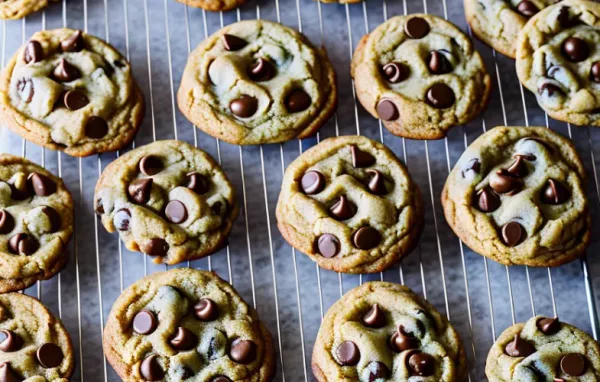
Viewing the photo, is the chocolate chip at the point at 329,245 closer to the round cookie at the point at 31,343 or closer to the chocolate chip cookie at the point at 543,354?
the chocolate chip cookie at the point at 543,354

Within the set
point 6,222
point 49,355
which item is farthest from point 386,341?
point 6,222

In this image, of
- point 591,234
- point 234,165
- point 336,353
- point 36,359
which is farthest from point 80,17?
point 591,234

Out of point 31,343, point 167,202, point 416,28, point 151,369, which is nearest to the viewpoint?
point 151,369

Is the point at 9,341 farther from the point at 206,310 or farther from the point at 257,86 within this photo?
the point at 257,86

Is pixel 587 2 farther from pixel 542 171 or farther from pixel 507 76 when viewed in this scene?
pixel 542 171

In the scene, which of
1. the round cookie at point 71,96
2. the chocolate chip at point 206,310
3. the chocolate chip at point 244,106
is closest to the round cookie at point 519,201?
the chocolate chip at point 244,106

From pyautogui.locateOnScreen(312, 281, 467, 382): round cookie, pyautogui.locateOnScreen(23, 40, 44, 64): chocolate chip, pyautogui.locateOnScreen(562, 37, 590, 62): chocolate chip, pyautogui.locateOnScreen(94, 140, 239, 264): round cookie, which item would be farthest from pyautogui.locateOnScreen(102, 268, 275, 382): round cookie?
pyautogui.locateOnScreen(562, 37, 590, 62): chocolate chip
